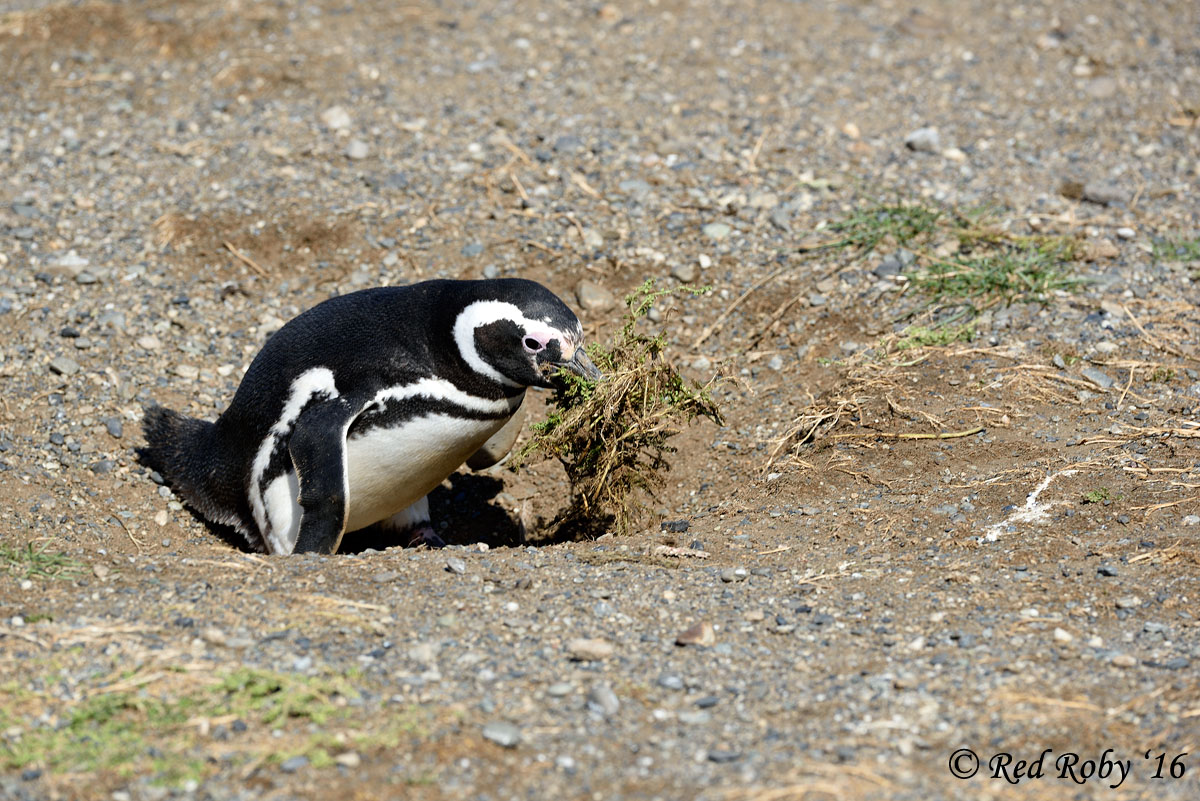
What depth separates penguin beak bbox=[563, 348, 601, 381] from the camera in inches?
156

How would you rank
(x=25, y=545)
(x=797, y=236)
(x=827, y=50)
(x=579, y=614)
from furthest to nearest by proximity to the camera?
(x=827, y=50) < (x=797, y=236) < (x=25, y=545) < (x=579, y=614)

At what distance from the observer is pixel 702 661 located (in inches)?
115

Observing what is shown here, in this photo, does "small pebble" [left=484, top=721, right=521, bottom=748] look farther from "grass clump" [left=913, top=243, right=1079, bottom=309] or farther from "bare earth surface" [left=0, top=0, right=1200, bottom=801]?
"grass clump" [left=913, top=243, right=1079, bottom=309]

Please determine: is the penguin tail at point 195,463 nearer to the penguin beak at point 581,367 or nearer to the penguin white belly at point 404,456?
the penguin white belly at point 404,456

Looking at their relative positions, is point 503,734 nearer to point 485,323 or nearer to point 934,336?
point 485,323

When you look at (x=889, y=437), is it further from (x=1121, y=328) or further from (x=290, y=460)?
(x=290, y=460)

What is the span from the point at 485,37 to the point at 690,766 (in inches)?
Result: 215

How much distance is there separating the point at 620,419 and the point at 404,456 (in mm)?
774

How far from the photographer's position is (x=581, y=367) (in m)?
3.98

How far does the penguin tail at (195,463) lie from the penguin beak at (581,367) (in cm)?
140

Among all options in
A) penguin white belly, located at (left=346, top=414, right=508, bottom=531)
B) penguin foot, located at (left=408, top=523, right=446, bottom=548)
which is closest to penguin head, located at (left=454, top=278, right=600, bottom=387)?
penguin white belly, located at (left=346, top=414, right=508, bottom=531)

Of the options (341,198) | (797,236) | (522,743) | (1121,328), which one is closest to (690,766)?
(522,743)

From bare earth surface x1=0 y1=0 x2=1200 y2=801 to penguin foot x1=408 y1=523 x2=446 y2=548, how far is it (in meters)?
0.26

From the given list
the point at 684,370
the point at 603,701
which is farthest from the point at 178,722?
the point at 684,370
